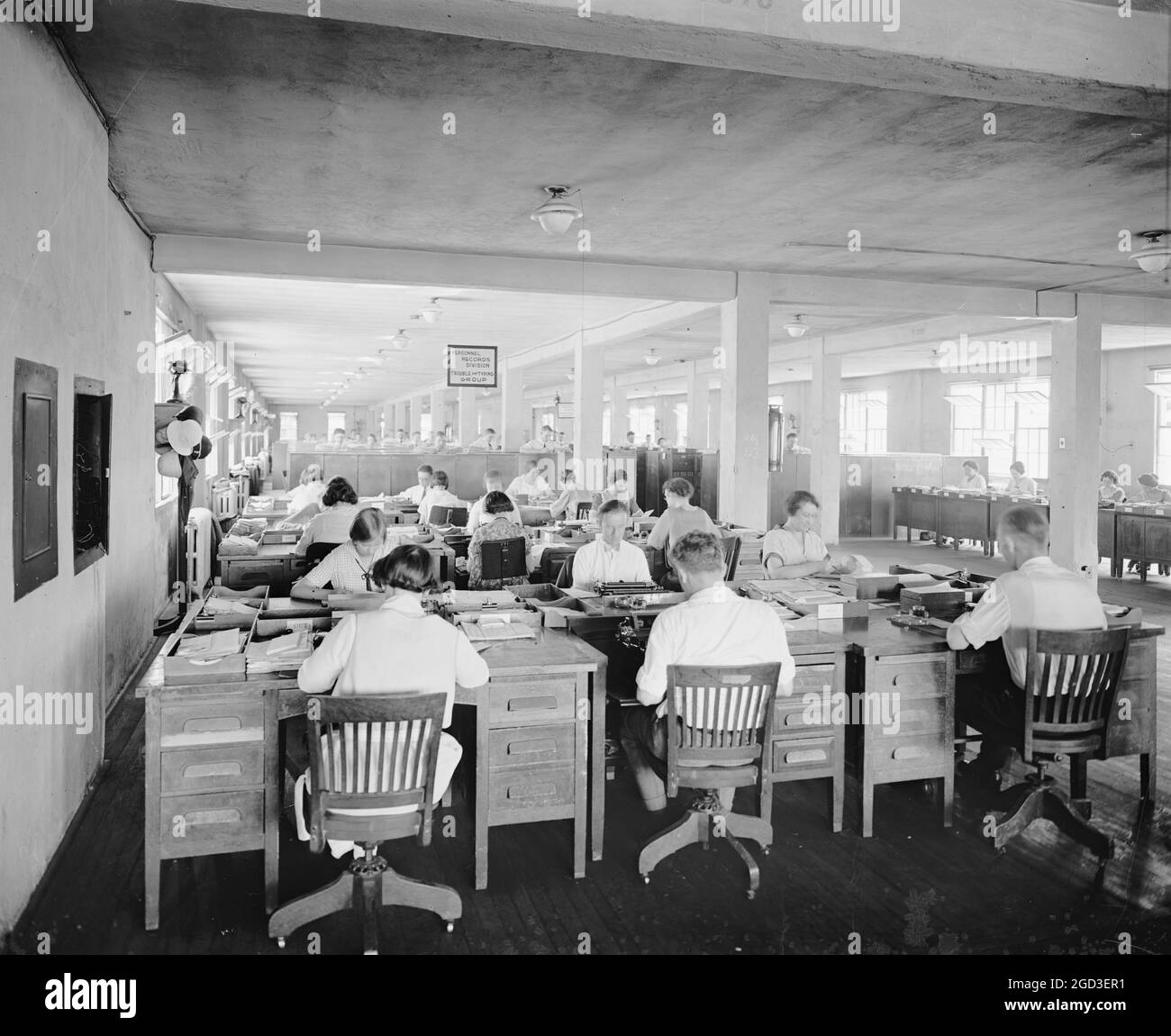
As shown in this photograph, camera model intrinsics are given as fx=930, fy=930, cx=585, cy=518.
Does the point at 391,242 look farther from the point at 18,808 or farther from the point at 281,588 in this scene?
the point at 18,808

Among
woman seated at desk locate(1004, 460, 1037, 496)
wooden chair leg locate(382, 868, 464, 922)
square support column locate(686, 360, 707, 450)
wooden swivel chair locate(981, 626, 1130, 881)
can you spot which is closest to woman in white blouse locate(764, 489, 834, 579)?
wooden swivel chair locate(981, 626, 1130, 881)

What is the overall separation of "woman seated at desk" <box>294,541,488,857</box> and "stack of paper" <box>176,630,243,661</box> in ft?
1.23

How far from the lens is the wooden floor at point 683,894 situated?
314 cm

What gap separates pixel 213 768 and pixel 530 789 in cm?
112

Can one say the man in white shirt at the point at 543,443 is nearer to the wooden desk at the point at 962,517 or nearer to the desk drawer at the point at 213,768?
the wooden desk at the point at 962,517

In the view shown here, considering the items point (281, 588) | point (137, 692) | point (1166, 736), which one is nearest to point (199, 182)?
point (281, 588)

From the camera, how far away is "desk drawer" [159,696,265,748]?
3.13 m

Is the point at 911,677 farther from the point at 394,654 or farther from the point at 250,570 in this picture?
the point at 250,570

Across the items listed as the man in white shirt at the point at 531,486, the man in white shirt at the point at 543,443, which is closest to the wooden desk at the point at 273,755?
the man in white shirt at the point at 531,486

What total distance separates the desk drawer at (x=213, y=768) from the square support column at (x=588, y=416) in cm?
861

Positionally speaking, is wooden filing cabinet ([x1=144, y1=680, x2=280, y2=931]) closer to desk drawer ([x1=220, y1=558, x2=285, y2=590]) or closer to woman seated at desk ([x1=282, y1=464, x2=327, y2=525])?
desk drawer ([x1=220, y1=558, x2=285, y2=590])

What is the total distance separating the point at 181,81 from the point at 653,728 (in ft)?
11.5
